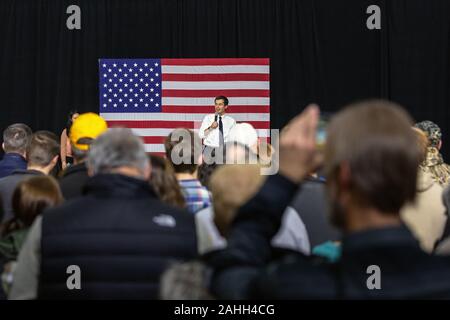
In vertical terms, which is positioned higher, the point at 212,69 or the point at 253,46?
the point at 253,46

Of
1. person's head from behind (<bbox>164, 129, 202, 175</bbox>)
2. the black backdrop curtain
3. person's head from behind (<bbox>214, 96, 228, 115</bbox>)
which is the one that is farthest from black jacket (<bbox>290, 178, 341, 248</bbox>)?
the black backdrop curtain

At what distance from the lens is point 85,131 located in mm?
4207

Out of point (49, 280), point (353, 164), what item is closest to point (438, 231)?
point (49, 280)

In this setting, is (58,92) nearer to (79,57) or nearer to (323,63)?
(79,57)

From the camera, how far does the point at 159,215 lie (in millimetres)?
2377

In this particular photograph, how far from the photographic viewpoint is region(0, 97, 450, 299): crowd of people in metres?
1.45

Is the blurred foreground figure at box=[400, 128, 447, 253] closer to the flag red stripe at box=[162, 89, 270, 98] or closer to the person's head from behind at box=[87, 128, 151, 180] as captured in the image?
the person's head from behind at box=[87, 128, 151, 180]

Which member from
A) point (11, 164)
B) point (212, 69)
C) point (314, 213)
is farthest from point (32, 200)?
point (212, 69)

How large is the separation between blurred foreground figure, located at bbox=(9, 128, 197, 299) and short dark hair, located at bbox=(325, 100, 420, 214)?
976 mm

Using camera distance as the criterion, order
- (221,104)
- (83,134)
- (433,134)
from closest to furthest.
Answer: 1. (83,134)
2. (433,134)
3. (221,104)

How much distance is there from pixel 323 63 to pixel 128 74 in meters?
3.06

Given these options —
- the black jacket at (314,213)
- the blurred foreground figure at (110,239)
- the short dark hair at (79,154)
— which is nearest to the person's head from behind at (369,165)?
the blurred foreground figure at (110,239)

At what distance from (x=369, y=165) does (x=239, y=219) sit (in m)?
0.33

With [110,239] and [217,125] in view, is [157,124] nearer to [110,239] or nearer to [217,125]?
[217,125]
